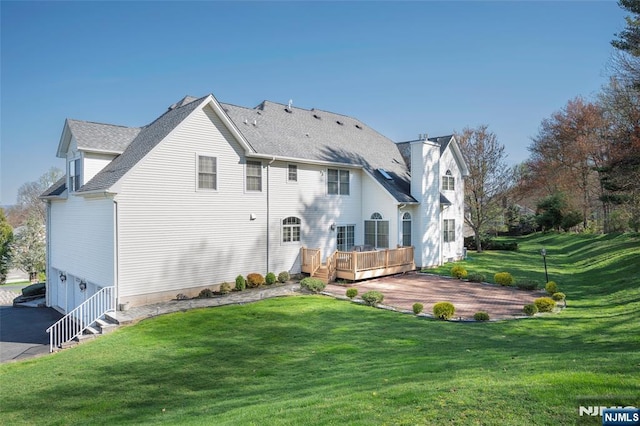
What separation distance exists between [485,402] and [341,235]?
56.1 ft

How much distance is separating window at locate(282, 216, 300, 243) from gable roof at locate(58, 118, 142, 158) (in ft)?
Result: 27.3

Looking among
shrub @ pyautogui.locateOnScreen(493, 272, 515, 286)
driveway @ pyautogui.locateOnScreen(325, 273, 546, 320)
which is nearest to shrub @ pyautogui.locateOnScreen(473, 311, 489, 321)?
driveway @ pyautogui.locateOnScreen(325, 273, 546, 320)

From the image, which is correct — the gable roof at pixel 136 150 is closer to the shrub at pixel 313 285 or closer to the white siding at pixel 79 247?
the white siding at pixel 79 247

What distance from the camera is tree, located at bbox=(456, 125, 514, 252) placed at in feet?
104

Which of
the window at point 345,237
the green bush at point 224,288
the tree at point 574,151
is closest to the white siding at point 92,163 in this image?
the green bush at point 224,288

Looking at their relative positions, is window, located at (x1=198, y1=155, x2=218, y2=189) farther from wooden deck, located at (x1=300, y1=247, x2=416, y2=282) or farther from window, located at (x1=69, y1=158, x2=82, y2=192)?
wooden deck, located at (x1=300, y1=247, x2=416, y2=282)

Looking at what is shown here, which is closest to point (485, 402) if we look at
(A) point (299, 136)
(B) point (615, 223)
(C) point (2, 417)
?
(C) point (2, 417)

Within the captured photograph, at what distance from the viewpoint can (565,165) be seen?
151 ft

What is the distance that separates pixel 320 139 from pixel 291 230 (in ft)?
21.2

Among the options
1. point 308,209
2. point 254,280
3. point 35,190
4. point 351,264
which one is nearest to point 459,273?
point 351,264

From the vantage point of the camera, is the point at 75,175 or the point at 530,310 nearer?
the point at 530,310

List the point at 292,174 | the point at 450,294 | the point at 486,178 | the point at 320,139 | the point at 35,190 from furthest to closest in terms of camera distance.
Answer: the point at 35,190 → the point at 486,178 → the point at 320,139 → the point at 292,174 → the point at 450,294

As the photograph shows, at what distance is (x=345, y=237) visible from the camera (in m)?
21.8

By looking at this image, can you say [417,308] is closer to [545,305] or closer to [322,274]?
[545,305]
